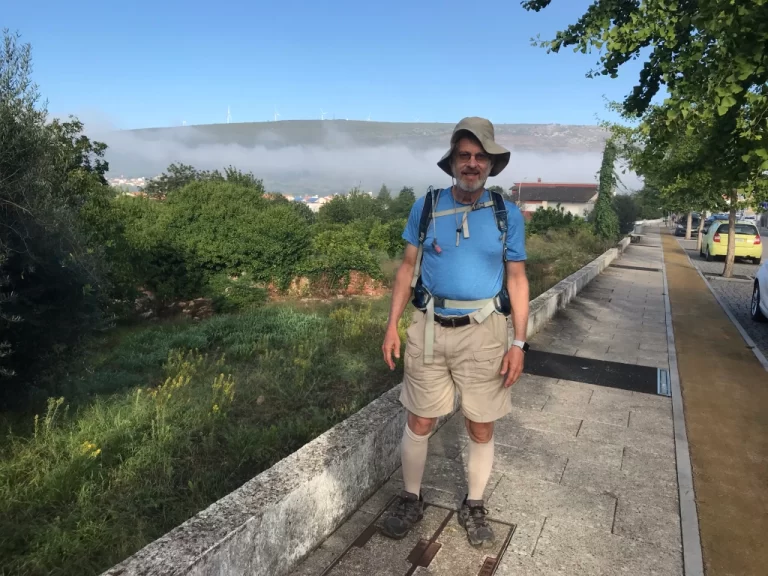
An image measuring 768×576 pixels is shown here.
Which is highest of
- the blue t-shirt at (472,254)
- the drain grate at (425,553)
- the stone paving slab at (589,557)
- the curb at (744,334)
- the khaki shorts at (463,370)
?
the blue t-shirt at (472,254)

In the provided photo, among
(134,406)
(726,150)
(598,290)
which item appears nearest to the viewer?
(134,406)

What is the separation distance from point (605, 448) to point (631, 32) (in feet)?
16.1

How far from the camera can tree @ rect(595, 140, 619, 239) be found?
Result: 98.1ft

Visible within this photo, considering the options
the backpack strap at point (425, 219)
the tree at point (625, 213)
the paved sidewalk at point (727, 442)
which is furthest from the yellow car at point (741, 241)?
the backpack strap at point (425, 219)

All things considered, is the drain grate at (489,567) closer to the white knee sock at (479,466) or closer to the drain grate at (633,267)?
the white knee sock at (479,466)

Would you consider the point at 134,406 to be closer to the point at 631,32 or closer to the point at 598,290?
the point at 631,32

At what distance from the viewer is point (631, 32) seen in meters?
6.60

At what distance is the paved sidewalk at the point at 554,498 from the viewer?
2.85 meters

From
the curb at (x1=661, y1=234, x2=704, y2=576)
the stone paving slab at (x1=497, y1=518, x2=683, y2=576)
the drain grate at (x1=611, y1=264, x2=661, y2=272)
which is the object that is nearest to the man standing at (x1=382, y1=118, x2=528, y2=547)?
the stone paving slab at (x1=497, y1=518, x2=683, y2=576)

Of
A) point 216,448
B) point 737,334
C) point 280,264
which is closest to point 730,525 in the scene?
point 216,448

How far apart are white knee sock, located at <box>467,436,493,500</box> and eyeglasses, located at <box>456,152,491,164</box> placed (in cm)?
145

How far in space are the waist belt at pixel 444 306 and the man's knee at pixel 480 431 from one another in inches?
17.0

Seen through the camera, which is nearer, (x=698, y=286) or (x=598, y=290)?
(x=598, y=290)

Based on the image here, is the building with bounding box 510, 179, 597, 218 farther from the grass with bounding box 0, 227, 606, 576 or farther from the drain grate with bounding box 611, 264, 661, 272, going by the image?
the grass with bounding box 0, 227, 606, 576
